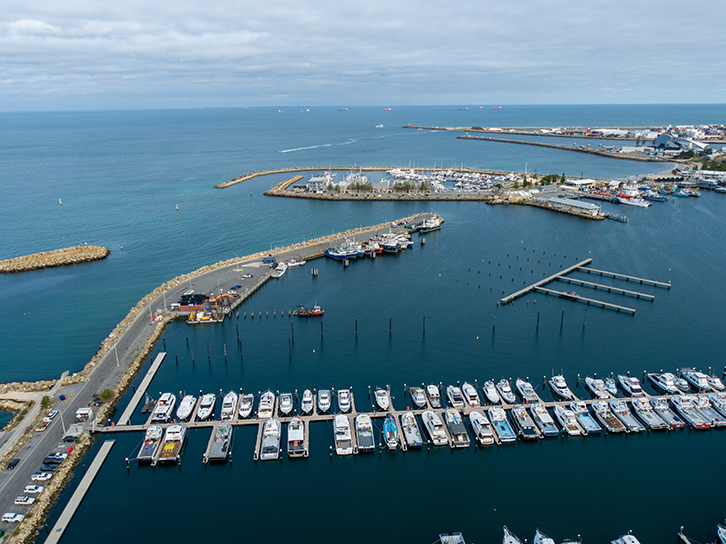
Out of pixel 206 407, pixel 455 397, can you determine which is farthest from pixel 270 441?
pixel 455 397

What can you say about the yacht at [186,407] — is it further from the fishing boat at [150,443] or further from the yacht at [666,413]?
the yacht at [666,413]

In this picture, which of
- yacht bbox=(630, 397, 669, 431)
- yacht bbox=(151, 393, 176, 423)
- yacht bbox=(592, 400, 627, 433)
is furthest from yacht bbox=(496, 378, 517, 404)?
yacht bbox=(151, 393, 176, 423)

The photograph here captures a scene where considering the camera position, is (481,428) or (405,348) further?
(405,348)

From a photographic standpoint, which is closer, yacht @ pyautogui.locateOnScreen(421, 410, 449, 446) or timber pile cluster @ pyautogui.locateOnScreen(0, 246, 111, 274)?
yacht @ pyautogui.locateOnScreen(421, 410, 449, 446)

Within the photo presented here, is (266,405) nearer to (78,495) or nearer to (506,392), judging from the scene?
(78,495)

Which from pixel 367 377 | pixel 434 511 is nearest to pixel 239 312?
pixel 367 377

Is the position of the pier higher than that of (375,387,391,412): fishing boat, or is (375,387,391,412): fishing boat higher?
(375,387,391,412): fishing boat

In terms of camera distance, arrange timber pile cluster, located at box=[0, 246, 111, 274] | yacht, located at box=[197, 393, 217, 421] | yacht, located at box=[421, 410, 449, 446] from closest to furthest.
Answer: yacht, located at box=[421, 410, 449, 446] < yacht, located at box=[197, 393, 217, 421] < timber pile cluster, located at box=[0, 246, 111, 274]

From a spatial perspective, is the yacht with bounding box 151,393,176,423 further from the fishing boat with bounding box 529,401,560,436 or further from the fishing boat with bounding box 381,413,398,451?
the fishing boat with bounding box 529,401,560,436
